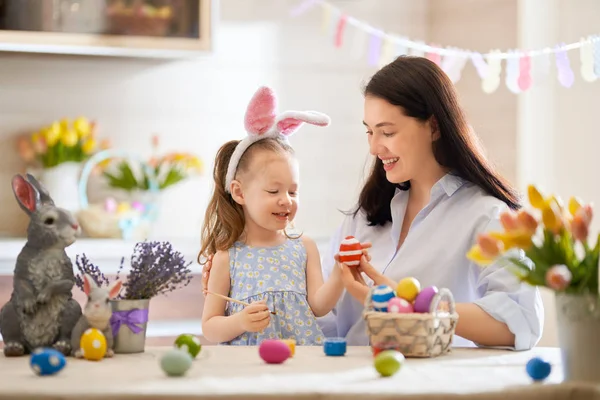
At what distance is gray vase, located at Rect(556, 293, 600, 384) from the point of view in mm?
1424

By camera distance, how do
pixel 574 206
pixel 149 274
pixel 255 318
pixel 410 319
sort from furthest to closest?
1. pixel 255 318
2. pixel 149 274
3. pixel 410 319
4. pixel 574 206

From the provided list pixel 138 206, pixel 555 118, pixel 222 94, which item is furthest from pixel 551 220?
pixel 222 94

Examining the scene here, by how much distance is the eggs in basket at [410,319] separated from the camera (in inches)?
63.9

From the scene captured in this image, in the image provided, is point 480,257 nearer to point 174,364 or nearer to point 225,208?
point 174,364

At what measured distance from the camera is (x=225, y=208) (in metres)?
2.25

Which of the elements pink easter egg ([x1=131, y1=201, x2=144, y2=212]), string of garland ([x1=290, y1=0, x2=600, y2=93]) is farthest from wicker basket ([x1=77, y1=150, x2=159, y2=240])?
string of garland ([x1=290, y1=0, x2=600, y2=93])

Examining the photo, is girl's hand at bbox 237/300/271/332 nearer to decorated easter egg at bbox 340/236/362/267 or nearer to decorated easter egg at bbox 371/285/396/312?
decorated easter egg at bbox 340/236/362/267

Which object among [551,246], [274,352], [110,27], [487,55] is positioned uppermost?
[110,27]

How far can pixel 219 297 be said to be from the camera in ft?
6.91

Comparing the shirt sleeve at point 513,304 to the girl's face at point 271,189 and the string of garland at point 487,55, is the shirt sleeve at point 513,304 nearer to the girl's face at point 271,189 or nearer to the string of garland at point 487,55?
the girl's face at point 271,189

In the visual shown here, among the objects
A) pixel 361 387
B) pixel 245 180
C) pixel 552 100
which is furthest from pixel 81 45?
pixel 361 387

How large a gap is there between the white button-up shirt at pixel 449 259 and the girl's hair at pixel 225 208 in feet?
1.06

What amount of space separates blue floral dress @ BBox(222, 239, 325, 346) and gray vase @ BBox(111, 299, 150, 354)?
1.32 ft

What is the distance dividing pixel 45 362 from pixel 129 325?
286 millimetres
